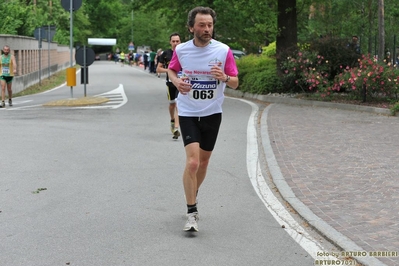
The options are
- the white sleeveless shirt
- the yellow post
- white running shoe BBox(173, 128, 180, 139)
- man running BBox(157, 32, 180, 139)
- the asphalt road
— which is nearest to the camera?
the asphalt road

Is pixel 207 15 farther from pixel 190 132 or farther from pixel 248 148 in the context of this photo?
pixel 248 148

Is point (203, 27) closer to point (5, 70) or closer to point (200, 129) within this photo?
point (200, 129)

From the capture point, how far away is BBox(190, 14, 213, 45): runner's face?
6.46 m

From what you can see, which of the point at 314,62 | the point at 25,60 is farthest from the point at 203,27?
the point at 25,60

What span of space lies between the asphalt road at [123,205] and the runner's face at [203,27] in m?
1.69

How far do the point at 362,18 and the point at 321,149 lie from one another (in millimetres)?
17784

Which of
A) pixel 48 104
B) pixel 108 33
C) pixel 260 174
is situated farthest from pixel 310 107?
pixel 108 33

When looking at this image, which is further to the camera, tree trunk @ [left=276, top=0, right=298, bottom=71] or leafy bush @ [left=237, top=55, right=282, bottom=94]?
tree trunk @ [left=276, top=0, right=298, bottom=71]

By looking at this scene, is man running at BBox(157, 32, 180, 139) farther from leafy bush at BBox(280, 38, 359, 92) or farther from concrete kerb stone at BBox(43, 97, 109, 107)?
leafy bush at BBox(280, 38, 359, 92)

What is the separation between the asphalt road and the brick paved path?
0.57 metres

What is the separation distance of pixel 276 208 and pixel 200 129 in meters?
1.46

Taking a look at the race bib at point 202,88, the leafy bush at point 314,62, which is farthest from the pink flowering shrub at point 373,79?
the race bib at point 202,88

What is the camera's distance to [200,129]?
675cm

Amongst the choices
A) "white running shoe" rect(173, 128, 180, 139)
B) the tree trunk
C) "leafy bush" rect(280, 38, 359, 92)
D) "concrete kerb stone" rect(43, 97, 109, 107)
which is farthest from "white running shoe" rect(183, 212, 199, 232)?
the tree trunk
